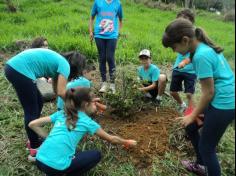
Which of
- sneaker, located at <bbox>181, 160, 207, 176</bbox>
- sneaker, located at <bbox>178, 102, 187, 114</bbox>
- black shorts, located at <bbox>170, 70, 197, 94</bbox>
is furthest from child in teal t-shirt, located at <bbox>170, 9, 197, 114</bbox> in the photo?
sneaker, located at <bbox>181, 160, 207, 176</bbox>

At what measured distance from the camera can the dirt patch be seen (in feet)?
13.6

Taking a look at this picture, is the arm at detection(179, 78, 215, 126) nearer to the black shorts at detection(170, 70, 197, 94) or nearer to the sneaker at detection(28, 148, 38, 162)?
the black shorts at detection(170, 70, 197, 94)

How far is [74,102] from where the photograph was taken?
331 centimetres

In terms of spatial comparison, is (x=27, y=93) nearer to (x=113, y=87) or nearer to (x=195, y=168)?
(x=113, y=87)

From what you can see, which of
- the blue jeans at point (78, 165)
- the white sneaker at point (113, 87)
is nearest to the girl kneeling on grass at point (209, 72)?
the blue jeans at point (78, 165)

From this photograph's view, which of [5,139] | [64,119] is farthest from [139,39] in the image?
[64,119]

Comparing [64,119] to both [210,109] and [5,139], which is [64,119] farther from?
[5,139]

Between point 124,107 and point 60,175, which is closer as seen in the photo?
point 60,175

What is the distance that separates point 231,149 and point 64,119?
1.43 m

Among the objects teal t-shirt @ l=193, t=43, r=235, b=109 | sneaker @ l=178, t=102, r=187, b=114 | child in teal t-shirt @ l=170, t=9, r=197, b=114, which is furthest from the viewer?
sneaker @ l=178, t=102, r=187, b=114

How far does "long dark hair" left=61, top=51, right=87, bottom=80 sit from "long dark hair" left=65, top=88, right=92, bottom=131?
0.66m

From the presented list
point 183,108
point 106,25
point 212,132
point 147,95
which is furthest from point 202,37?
point 106,25

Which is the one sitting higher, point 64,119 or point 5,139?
point 64,119

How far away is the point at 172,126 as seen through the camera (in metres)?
4.61
